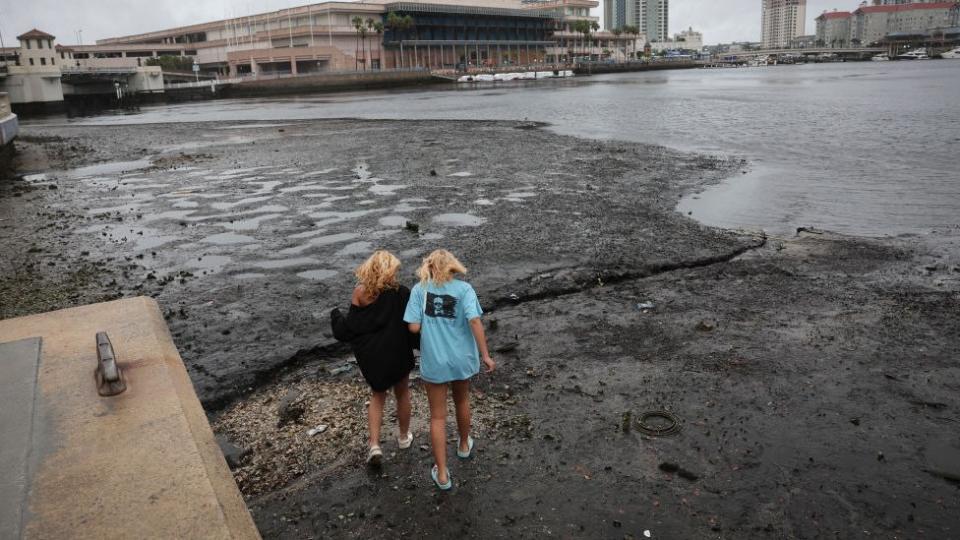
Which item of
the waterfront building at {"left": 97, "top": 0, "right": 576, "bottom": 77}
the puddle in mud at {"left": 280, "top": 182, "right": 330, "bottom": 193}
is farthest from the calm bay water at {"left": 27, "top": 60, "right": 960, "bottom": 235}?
the waterfront building at {"left": 97, "top": 0, "right": 576, "bottom": 77}

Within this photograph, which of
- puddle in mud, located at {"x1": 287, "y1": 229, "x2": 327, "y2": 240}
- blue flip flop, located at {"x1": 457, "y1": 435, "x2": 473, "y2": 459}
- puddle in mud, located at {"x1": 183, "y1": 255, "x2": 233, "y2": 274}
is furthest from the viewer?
puddle in mud, located at {"x1": 287, "y1": 229, "x2": 327, "y2": 240}

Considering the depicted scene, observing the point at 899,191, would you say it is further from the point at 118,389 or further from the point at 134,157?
the point at 134,157

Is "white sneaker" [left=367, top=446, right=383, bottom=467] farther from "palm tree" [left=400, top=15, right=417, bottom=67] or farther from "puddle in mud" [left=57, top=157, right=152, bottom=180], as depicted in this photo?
"palm tree" [left=400, top=15, right=417, bottom=67]

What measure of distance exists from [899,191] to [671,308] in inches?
451

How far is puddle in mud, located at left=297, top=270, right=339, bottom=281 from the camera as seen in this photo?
9.80 meters

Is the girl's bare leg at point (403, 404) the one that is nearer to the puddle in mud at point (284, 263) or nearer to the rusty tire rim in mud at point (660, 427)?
the rusty tire rim in mud at point (660, 427)

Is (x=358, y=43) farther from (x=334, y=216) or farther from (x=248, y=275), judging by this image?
(x=248, y=275)

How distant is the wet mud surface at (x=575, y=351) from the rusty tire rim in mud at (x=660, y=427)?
4.3 inches

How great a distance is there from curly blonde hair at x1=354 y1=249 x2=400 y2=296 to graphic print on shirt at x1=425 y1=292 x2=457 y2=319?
307 millimetres

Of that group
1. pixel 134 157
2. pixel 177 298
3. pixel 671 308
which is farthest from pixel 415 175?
pixel 134 157

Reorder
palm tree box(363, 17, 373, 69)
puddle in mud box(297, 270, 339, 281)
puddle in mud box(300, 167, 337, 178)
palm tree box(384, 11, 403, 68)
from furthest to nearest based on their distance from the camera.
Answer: palm tree box(363, 17, 373, 69), palm tree box(384, 11, 403, 68), puddle in mud box(300, 167, 337, 178), puddle in mud box(297, 270, 339, 281)

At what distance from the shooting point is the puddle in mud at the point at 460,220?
1268 centimetres

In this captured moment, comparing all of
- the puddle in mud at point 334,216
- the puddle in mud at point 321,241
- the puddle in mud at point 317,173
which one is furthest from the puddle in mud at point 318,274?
the puddle in mud at point 317,173

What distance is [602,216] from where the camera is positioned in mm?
12984
